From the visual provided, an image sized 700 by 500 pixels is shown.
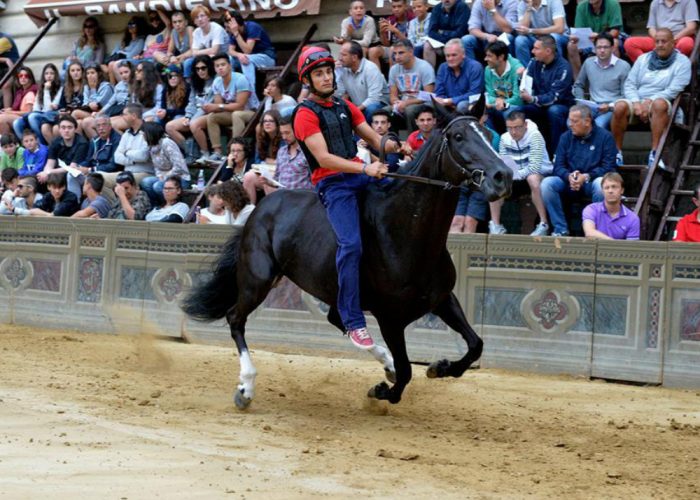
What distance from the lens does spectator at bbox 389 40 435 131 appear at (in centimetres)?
1318

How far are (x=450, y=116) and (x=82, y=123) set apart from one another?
10.2m

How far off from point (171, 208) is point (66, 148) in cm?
321

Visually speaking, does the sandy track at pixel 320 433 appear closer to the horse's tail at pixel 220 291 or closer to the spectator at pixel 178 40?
the horse's tail at pixel 220 291

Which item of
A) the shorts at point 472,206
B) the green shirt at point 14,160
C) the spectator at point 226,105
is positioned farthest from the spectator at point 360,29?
the green shirt at point 14,160

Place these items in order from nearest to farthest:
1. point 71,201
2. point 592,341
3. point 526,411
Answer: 1. point 526,411
2. point 592,341
3. point 71,201

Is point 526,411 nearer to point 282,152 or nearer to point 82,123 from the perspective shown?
point 282,152

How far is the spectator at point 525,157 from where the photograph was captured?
11.3 m

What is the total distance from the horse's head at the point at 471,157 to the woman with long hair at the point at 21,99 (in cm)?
1210

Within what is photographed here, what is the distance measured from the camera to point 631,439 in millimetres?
7234

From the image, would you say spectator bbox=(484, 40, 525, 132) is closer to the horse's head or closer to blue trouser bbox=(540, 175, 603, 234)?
blue trouser bbox=(540, 175, 603, 234)

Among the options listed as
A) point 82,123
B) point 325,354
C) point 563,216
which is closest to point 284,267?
point 325,354

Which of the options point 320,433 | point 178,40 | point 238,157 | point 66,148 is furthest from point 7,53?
point 320,433

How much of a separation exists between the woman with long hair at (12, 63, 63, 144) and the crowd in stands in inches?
1.4

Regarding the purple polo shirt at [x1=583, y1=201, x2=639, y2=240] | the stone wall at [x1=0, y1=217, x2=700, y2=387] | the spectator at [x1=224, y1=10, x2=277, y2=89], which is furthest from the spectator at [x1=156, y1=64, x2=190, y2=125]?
the purple polo shirt at [x1=583, y1=201, x2=639, y2=240]
